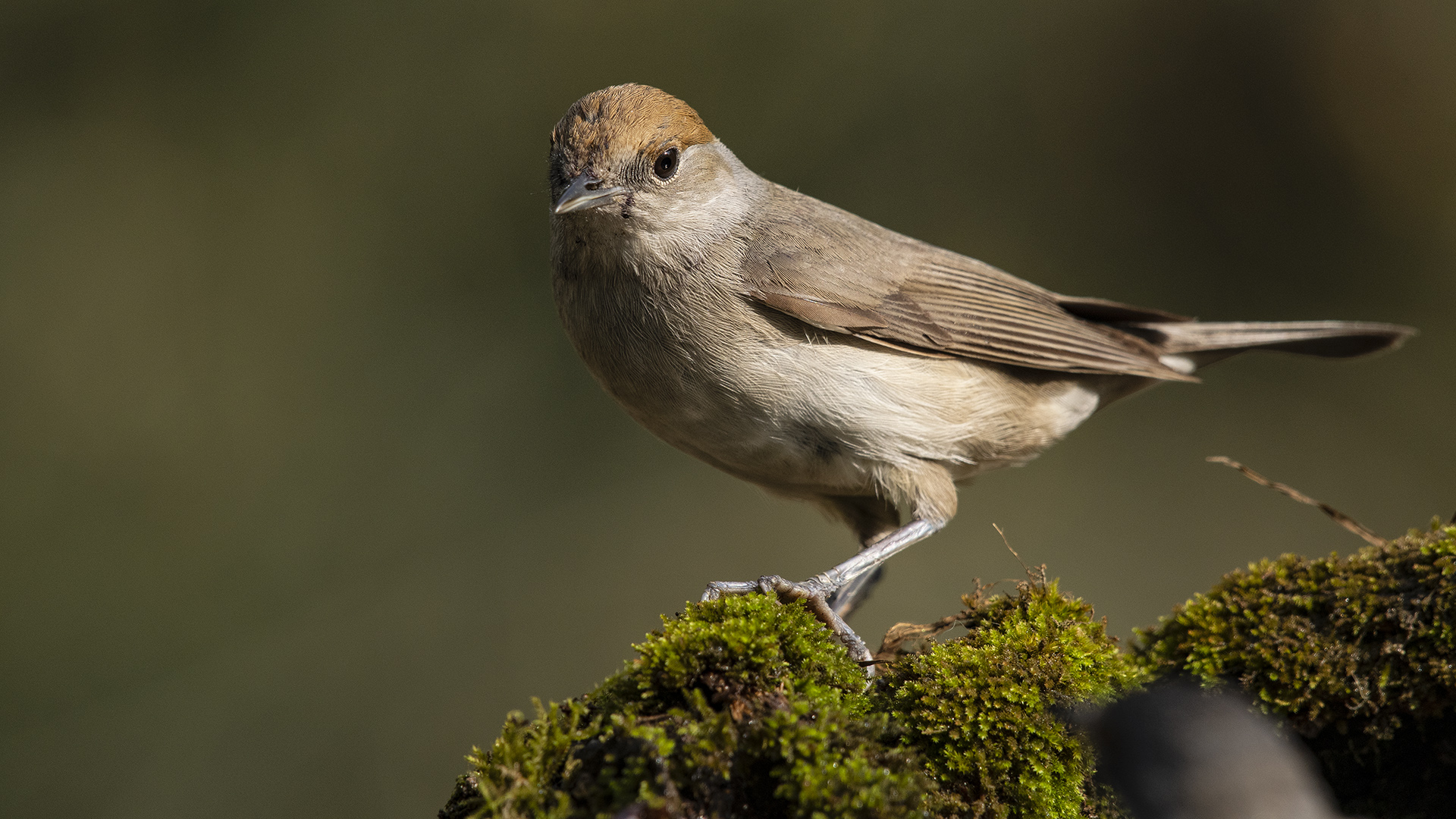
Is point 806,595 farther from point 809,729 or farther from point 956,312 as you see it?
point 956,312

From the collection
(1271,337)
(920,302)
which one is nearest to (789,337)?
(920,302)

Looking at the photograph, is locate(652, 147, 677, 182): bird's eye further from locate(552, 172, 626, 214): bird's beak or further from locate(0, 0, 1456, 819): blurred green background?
locate(0, 0, 1456, 819): blurred green background

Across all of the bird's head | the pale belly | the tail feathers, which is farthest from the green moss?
the tail feathers

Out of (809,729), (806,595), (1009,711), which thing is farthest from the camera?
(806,595)

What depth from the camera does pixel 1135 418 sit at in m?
7.44

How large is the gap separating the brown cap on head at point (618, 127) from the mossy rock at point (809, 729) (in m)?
1.65

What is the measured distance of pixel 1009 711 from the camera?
2.55 meters

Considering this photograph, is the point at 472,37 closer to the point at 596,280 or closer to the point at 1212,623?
the point at 596,280

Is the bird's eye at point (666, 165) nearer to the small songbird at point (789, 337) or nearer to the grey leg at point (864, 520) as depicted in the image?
the small songbird at point (789, 337)

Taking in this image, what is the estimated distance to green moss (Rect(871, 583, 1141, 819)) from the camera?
2510 millimetres

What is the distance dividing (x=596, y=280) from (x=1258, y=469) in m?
5.73

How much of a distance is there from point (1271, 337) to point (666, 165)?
294 centimetres

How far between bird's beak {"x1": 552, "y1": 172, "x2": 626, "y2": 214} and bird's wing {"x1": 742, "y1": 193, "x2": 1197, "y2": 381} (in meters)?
0.56

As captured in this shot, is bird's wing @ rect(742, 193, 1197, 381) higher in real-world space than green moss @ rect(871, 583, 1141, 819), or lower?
higher
